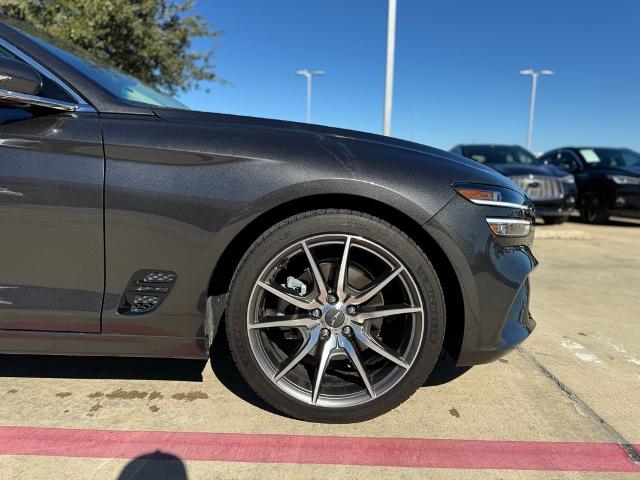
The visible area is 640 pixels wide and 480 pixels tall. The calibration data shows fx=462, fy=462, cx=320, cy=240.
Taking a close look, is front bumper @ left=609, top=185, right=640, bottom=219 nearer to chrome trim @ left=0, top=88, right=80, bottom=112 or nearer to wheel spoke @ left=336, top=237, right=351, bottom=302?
wheel spoke @ left=336, top=237, right=351, bottom=302

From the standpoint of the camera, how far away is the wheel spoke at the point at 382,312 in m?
1.97

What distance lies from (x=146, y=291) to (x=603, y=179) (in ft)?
32.8

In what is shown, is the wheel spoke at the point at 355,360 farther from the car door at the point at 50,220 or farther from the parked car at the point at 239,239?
the car door at the point at 50,220

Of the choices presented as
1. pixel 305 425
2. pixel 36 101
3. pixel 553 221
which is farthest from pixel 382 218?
pixel 553 221

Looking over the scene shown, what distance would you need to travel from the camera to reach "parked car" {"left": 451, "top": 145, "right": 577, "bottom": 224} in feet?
25.9

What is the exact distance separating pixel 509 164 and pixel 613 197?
2.63 meters

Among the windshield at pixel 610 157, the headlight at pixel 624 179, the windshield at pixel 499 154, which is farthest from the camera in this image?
the windshield at pixel 610 157

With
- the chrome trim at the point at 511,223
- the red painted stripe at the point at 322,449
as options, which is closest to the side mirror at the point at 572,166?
the chrome trim at the point at 511,223

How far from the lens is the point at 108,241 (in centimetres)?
186

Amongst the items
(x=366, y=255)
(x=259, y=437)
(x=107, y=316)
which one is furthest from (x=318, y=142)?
(x=259, y=437)

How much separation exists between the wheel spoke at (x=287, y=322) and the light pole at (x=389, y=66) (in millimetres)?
7543

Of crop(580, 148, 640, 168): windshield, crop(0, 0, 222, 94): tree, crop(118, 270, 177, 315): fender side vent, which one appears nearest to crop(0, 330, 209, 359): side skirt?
crop(118, 270, 177, 315): fender side vent

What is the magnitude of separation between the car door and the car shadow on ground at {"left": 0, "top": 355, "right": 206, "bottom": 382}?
67cm

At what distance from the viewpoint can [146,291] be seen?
1.93m
